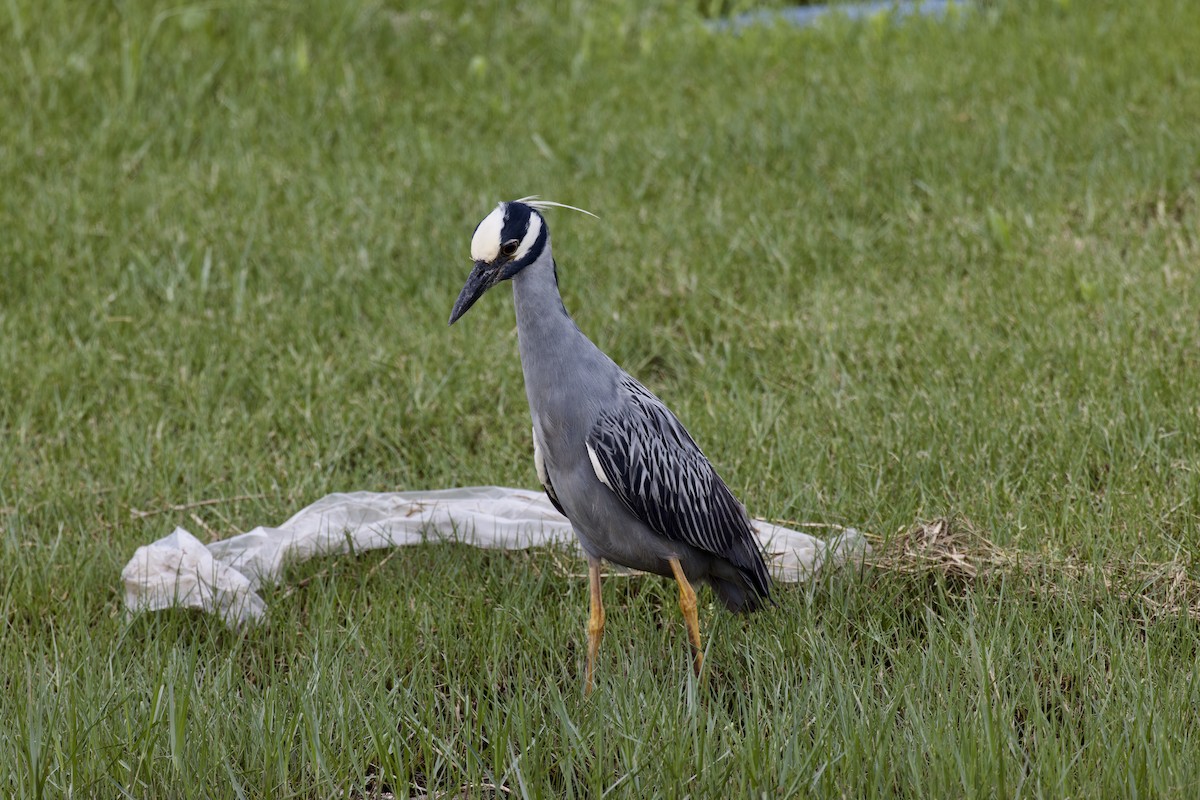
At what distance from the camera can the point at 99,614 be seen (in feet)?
12.7

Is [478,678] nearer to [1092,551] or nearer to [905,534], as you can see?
[905,534]

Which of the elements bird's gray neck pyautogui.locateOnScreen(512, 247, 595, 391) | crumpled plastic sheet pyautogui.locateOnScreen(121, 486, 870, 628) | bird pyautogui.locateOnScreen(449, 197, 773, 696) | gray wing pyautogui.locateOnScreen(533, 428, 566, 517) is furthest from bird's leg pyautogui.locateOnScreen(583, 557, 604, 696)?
crumpled plastic sheet pyautogui.locateOnScreen(121, 486, 870, 628)

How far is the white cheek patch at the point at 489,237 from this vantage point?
10.4ft

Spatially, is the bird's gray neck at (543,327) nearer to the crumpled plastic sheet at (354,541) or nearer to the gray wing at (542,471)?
the gray wing at (542,471)

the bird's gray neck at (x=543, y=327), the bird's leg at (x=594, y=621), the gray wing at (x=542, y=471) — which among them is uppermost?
the bird's gray neck at (x=543, y=327)

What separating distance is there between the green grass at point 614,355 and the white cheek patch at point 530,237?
3.44 ft

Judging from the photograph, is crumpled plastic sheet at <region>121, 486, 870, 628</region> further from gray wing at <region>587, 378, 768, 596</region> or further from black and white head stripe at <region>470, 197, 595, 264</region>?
black and white head stripe at <region>470, 197, 595, 264</region>

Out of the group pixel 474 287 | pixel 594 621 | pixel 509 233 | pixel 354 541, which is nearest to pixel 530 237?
pixel 509 233

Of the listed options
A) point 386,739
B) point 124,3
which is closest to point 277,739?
point 386,739

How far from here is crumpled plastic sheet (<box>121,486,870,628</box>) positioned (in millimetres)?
3848

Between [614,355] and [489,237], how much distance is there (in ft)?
7.85

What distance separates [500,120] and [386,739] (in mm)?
Answer: 5412

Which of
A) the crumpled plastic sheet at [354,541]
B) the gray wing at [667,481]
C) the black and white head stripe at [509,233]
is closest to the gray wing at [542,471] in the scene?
the gray wing at [667,481]

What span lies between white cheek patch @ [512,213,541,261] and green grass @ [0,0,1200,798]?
1050 millimetres
